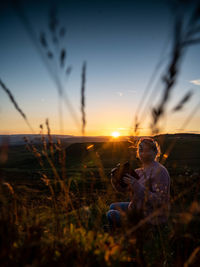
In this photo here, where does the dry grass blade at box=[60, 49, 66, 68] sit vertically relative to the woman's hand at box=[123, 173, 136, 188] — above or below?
above

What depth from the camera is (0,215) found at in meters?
1.57

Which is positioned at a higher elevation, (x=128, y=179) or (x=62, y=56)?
(x=62, y=56)

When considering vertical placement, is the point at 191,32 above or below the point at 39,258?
above

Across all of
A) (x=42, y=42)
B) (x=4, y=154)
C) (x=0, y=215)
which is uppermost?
(x=42, y=42)

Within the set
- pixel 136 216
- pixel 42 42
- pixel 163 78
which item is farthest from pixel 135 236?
pixel 42 42

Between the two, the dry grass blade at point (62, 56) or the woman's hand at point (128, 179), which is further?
the woman's hand at point (128, 179)

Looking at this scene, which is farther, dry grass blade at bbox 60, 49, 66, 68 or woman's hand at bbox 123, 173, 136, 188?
woman's hand at bbox 123, 173, 136, 188

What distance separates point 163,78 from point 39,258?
55.6 inches

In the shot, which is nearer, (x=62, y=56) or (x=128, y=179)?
(x=62, y=56)

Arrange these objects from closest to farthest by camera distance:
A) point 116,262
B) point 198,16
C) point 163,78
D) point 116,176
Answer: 1. point 198,16
2. point 163,78
3. point 116,262
4. point 116,176

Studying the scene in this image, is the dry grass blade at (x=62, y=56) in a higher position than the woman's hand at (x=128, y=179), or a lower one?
higher

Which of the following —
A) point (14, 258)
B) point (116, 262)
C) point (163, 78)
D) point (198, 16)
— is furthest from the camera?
point (116, 262)

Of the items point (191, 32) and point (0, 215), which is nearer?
point (191, 32)

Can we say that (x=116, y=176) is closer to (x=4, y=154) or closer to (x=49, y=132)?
(x=49, y=132)
